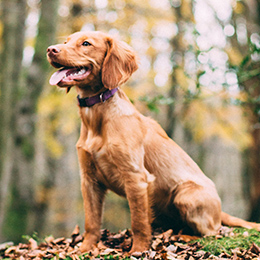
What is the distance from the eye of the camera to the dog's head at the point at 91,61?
296cm

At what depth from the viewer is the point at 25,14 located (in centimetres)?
779

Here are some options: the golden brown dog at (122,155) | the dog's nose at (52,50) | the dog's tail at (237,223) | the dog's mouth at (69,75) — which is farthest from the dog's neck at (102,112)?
the dog's tail at (237,223)

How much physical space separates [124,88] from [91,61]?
22.6 feet

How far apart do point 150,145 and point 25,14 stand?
5.79m

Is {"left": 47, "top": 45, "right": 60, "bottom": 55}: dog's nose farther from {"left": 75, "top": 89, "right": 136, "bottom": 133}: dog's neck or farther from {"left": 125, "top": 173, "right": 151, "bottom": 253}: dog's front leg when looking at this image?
{"left": 125, "top": 173, "right": 151, "bottom": 253}: dog's front leg

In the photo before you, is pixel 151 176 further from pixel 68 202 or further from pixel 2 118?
pixel 68 202

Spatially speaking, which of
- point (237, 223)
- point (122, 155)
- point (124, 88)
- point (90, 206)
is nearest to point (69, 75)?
point (122, 155)

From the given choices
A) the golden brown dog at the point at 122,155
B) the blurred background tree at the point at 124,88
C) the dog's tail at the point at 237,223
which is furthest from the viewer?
the blurred background tree at the point at 124,88

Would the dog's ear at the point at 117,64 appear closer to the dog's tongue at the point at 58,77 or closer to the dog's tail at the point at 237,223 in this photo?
the dog's tongue at the point at 58,77

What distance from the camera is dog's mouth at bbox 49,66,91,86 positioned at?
2.96 meters

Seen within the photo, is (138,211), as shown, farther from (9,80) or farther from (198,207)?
(9,80)

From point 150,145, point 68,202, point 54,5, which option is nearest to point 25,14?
point 54,5

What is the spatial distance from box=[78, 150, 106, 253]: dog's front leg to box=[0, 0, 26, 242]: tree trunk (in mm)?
3961

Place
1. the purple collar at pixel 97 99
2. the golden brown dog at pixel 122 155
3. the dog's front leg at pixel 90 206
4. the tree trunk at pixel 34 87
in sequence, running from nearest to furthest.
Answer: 1. the golden brown dog at pixel 122 155
2. the purple collar at pixel 97 99
3. the dog's front leg at pixel 90 206
4. the tree trunk at pixel 34 87
